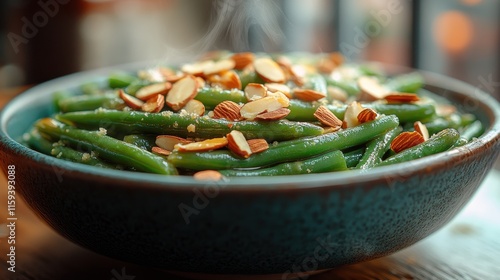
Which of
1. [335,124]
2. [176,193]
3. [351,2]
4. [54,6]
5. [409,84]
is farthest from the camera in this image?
[54,6]

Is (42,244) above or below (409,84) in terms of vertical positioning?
below

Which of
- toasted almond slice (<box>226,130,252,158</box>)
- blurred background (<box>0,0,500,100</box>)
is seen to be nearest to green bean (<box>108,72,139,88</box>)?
toasted almond slice (<box>226,130,252,158</box>)

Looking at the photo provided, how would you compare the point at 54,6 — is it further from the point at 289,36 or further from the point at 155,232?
the point at 155,232

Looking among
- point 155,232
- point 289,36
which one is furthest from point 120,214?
point 289,36

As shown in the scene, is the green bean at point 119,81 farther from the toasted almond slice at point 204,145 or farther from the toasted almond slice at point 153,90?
the toasted almond slice at point 204,145

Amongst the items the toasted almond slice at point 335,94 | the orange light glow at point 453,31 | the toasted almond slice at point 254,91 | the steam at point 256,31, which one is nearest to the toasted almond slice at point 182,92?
the toasted almond slice at point 254,91

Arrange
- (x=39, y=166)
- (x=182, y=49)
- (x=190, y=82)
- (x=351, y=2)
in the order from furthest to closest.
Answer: (x=182, y=49) < (x=351, y=2) < (x=190, y=82) < (x=39, y=166)
